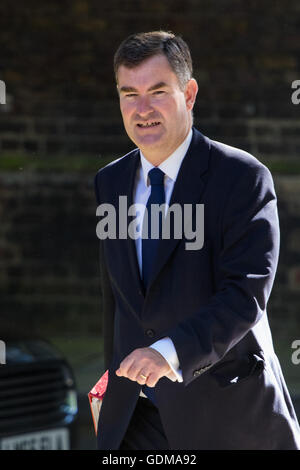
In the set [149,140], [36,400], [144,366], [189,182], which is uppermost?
[149,140]

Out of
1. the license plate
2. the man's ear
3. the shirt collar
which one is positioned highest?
the man's ear

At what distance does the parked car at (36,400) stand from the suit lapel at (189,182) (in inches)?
84.2

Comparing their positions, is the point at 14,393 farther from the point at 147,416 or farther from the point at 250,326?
the point at 250,326

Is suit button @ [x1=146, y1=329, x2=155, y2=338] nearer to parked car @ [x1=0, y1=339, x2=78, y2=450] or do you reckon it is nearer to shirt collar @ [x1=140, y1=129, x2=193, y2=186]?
shirt collar @ [x1=140, y1=129, x2=193, y2=186]

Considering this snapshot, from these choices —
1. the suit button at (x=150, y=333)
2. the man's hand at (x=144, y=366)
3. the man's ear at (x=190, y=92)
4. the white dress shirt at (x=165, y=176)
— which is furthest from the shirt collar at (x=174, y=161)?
the man's hand at (x=144, y=366)

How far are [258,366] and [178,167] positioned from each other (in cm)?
63

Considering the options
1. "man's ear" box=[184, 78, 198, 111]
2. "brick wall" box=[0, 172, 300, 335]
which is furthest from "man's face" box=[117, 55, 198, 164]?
"brick wall" box=[0, 172, 300, 335]

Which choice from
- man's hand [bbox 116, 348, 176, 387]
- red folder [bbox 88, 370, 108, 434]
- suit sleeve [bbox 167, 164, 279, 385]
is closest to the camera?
man's hand [bbox 116, 348, 176, 387]

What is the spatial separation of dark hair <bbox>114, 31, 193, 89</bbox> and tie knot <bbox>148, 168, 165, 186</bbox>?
0.84ft

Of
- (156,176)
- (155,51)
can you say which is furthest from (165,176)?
(155,51)

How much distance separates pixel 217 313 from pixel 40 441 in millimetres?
2335

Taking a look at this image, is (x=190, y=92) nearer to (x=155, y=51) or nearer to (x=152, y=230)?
(x=155, y=51)

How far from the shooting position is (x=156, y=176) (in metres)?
3.16

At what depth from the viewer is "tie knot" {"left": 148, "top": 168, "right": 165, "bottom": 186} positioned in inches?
124
